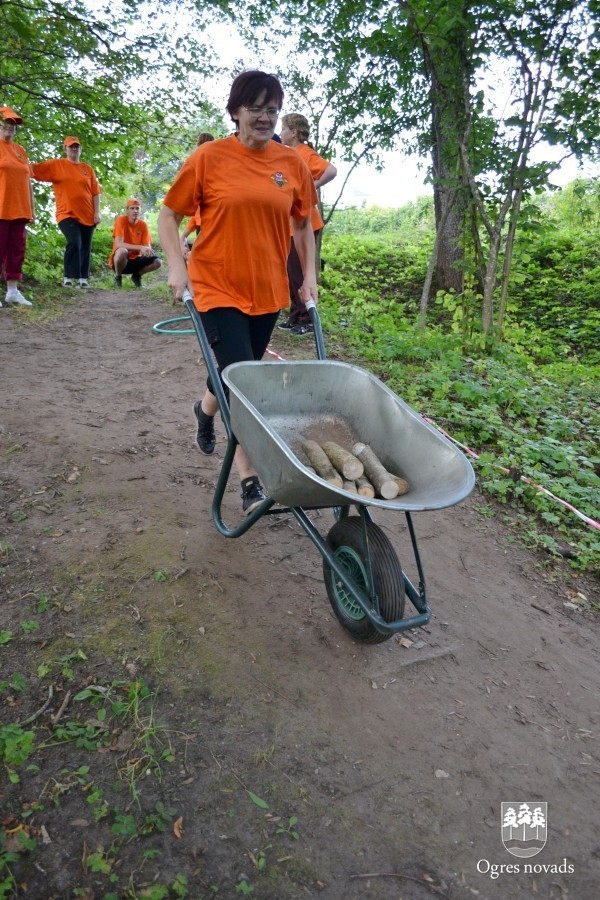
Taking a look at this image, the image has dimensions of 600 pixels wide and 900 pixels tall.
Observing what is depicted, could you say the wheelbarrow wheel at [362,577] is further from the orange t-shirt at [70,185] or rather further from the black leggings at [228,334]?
the orange t-shirt at [70,185]

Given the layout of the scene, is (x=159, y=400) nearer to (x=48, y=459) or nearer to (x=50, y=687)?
(x=48, y=459)

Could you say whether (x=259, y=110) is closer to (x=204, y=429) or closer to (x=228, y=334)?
(x=228, y=334)

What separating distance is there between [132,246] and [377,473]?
7.98 meters

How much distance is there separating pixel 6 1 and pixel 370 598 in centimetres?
616

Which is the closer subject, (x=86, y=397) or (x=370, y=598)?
(x=370, y=598)

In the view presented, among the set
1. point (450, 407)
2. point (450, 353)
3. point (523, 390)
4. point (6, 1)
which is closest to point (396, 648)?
point (450, 407)

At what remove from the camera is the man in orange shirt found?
346 inches

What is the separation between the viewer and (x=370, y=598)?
7.00 ft

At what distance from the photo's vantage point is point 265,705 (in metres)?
2.06

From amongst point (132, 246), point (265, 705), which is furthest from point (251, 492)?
point (132, 246)

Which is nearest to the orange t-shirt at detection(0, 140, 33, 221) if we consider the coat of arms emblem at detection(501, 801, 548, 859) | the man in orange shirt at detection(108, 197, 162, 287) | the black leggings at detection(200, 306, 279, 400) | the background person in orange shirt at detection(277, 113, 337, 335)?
the man in orange shirt at detection(108, 197, 162, 287)

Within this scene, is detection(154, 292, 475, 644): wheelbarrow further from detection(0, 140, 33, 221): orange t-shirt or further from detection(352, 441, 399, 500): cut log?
detection(0, 140, 33, 221): orange t-shirt

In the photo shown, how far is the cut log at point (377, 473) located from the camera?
2.16m

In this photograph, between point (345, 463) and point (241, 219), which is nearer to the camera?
point (345, 463)
